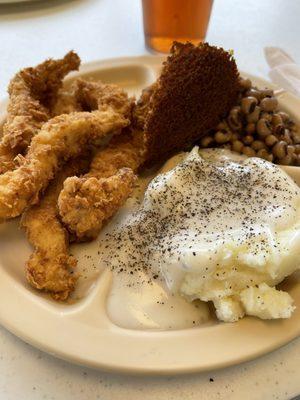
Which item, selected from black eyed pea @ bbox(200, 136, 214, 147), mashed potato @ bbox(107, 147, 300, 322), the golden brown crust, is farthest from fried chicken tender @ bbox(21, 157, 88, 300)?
black eyed pea @ bbox(200, 136, 214, 147)

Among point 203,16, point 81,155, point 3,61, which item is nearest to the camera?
point 81,155

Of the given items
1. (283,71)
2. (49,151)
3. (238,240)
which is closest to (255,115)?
(283,71)

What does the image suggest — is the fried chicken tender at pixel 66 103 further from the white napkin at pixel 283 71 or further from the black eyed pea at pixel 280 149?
the white napkin at pixel 283 71

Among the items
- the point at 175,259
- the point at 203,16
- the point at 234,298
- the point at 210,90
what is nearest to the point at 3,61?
the point at 203,16

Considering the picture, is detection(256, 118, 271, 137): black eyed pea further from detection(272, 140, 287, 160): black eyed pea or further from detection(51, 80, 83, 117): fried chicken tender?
detection(51, 80, 83, 117): fried chicken tender

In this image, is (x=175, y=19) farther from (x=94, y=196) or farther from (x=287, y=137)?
(x=94, y=196)

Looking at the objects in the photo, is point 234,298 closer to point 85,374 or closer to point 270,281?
point 270,281
